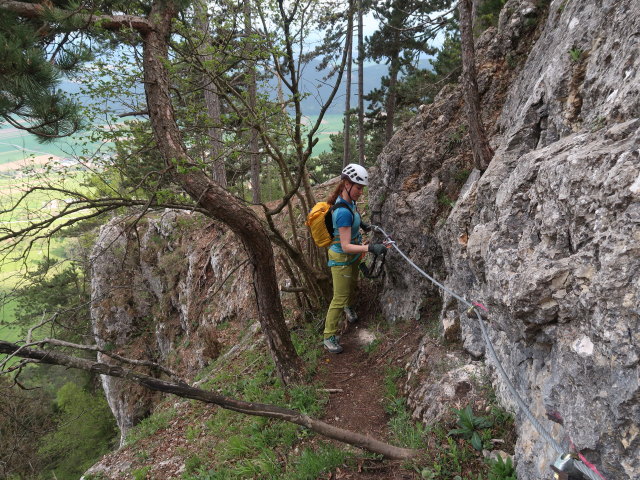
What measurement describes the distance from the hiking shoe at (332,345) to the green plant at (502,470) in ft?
10.9

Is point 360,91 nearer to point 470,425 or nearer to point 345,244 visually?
point 345,244

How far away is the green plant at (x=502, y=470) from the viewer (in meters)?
2.84

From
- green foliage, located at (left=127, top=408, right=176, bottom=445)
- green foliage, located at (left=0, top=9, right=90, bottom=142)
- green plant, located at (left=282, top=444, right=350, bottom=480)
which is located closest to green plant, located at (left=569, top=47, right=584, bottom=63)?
green plant, located at (left=282, top=444, right=350, bottom=480)

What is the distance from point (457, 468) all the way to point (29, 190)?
17.2 ft

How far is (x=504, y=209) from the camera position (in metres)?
3.36

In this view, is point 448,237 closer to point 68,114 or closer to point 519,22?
point 519,22

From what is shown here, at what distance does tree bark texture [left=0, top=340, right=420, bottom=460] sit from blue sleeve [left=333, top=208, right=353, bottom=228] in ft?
8.42

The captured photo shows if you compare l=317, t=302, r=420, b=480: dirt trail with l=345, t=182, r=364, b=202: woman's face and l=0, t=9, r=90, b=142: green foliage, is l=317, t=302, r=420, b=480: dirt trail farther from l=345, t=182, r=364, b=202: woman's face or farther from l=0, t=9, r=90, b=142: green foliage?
l=0, t=9, r=90, b=142: green foliage

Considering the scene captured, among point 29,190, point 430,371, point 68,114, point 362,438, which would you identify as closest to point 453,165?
point 430,371

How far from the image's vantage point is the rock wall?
202 cm

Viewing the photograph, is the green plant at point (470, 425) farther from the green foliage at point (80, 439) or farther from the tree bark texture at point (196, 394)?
the green foliage at point (80, 439)

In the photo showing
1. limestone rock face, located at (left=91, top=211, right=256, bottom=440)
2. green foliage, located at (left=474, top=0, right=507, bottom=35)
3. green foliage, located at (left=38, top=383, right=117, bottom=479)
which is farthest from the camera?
green foliage, located at (left=38, top=383, right=117, bottom=479)

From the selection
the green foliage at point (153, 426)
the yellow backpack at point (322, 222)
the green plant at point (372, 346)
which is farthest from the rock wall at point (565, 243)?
the green foliage at point (153, 426)

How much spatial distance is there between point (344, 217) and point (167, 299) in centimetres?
1140
